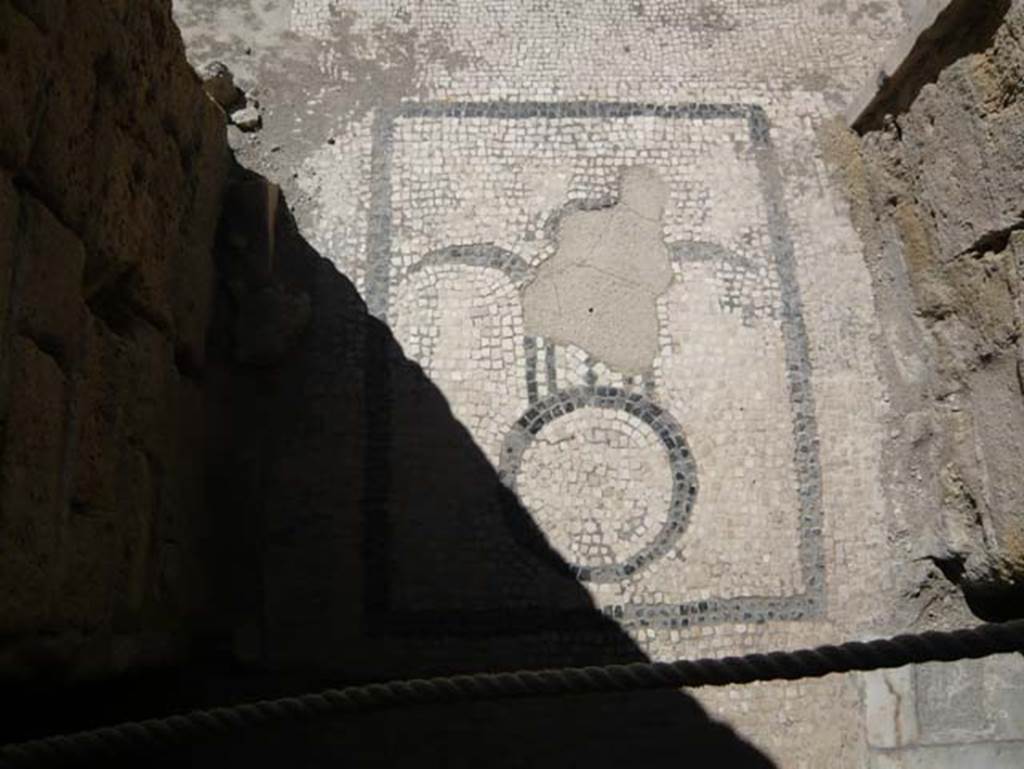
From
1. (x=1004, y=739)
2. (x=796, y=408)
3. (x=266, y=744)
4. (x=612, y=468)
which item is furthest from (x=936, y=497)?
(x=266, y=744)

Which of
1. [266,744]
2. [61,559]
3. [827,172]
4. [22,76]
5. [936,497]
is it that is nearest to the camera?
[22,76]

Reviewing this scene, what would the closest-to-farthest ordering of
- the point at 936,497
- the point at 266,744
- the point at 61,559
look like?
the point at 61,559, the point at 266,744, the point at 936,497

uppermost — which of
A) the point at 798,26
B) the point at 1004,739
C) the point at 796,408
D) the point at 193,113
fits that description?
the point at 798,26

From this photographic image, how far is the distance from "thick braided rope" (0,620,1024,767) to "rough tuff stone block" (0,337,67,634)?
2.30 feet

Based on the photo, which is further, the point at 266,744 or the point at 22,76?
the point at 266,744

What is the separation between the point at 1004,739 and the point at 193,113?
3428 millimetres

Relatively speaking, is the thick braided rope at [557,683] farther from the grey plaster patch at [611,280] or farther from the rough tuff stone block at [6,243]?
the grey plaster patch at [611,280]

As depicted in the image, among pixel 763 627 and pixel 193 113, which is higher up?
pixel 193 113

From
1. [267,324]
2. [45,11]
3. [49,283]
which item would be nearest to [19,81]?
[45,11]

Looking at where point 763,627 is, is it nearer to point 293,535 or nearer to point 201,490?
point 293,535

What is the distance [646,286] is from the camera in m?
4.27

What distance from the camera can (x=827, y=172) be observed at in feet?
14.7

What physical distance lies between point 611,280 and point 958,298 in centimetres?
122

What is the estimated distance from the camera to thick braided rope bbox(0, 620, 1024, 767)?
65.0 inches
